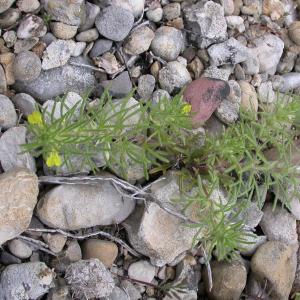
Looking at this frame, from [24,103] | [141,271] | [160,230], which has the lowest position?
[141,271]

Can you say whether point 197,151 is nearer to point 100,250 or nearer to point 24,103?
point 100,250

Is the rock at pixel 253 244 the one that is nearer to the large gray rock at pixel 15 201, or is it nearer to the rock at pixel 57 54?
the large gray rock at pixel 15 201

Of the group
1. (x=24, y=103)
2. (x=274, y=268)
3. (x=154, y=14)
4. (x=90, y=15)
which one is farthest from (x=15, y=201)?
(x=274, y=268)

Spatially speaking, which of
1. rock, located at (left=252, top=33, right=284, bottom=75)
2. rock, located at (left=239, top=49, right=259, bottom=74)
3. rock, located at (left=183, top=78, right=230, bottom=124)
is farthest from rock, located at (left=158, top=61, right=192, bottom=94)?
Answer: rock, located at (left=252, top=33, right=284, bottom=75)

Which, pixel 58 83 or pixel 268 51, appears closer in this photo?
pixel 58 83

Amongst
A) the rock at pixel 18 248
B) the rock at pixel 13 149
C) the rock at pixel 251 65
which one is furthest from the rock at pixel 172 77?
the rock at pixel 18 248

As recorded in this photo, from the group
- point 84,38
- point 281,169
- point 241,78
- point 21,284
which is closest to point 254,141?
point 281,169
